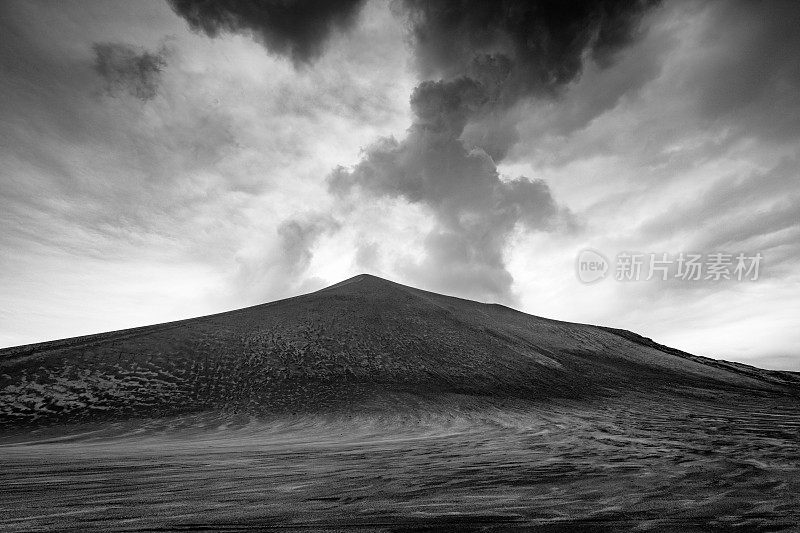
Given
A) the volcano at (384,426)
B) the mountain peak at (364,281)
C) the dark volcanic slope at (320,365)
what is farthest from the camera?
the mountain peak at (364,281)

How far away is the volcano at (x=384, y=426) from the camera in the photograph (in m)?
3.18

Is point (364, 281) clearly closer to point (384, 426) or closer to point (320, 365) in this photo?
point (320, 365)

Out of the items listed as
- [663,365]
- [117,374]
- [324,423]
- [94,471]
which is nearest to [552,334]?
[663,365]

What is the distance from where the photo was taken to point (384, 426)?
16594mm

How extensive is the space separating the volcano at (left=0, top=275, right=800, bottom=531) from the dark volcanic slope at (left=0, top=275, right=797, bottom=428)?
20cm

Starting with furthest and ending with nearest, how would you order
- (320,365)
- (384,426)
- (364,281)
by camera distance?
1. (364,281)
2. (320,365)
3. (384,426)

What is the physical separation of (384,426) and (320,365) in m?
13.8

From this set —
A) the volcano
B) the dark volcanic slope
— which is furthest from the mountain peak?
the dark volcanic slope

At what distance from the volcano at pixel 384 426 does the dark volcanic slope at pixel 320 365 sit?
8.0 inches

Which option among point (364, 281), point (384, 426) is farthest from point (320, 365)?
point (364, 281)

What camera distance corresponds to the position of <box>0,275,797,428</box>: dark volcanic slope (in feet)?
73.5

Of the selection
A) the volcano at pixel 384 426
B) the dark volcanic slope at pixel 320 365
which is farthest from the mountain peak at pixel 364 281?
the dark volcanic slope at pixel 320 365

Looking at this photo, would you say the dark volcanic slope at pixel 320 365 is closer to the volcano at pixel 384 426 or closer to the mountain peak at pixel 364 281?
the volcano at pixel 384 426

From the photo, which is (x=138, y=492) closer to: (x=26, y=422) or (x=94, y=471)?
(x=94, y=471)
